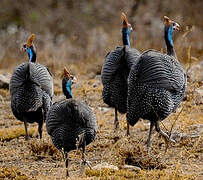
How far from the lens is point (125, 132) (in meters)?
8.09

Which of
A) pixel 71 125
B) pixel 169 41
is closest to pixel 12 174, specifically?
pixel 71 125

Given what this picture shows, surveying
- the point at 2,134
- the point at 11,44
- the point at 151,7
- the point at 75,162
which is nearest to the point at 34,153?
the point at 75,162

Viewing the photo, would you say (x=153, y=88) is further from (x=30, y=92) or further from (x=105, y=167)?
(x=30, y=92)

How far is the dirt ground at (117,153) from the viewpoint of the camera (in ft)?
19.4

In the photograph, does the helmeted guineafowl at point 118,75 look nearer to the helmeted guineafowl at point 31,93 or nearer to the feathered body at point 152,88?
the helmeted guineafowl at point 31,93

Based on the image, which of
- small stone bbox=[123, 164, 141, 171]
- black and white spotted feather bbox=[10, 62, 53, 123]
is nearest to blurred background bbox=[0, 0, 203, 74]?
black and white spotted feather bbox=[10, 62, 53, 123]

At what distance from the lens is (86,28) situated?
Result: 2161cm

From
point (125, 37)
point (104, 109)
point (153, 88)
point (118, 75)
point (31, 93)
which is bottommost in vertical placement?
point (104, 109)

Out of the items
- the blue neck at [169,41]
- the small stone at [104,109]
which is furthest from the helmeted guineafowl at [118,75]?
the small stone at [104,109]

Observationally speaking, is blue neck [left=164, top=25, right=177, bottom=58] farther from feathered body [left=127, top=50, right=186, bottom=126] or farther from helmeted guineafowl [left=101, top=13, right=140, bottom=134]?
feathered body [left=127, top=50, right=186, bottom=126]

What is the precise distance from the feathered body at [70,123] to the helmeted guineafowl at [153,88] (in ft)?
2.18

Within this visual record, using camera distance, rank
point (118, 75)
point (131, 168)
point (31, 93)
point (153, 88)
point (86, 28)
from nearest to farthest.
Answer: point (131, 168) → point (153, 88) → point (31, 93) → point (118, 75) → point (86, 28)

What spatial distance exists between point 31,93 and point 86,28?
47.0ft

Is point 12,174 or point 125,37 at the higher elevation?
point 125,37
